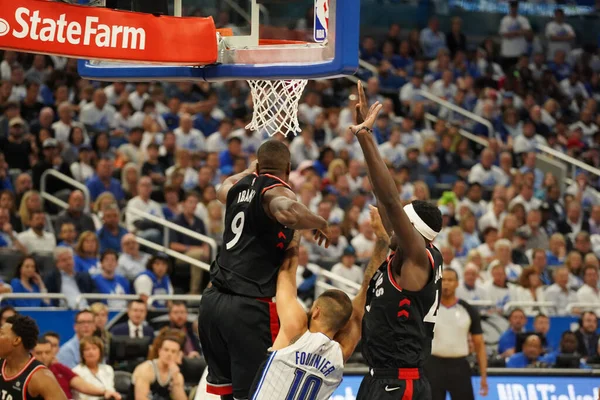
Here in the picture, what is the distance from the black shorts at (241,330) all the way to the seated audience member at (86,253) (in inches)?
245

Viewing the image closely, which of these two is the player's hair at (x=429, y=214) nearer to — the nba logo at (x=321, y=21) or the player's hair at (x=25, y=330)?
the nba logo at (x=321, y=21)

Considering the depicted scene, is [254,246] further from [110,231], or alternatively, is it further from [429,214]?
[110,231]

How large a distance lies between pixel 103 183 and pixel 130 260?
1.85 meters

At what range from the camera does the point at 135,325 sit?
12.0 meters

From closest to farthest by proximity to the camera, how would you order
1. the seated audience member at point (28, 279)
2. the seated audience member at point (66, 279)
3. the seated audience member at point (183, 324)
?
1. the seated audience member at point (183, 324)
2. the seated audience member at point (28, 279)
3. the seated audience member at point (66, 279)

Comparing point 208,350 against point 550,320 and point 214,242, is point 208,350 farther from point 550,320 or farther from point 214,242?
point 550,320

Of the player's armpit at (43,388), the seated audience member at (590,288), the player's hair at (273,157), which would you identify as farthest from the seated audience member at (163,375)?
the seated audience member at (590,288)

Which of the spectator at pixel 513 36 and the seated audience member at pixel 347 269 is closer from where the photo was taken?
the seated audience member at pixel 347 269

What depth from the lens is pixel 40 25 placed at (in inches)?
254

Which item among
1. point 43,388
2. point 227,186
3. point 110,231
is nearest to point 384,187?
point 227,186

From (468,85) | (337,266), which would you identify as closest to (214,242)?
(337,266)

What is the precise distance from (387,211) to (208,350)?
157 centimetres

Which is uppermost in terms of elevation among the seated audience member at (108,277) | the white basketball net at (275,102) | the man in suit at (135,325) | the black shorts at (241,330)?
the white basketball net at (275,102)

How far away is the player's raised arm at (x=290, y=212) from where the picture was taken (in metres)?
6.56
